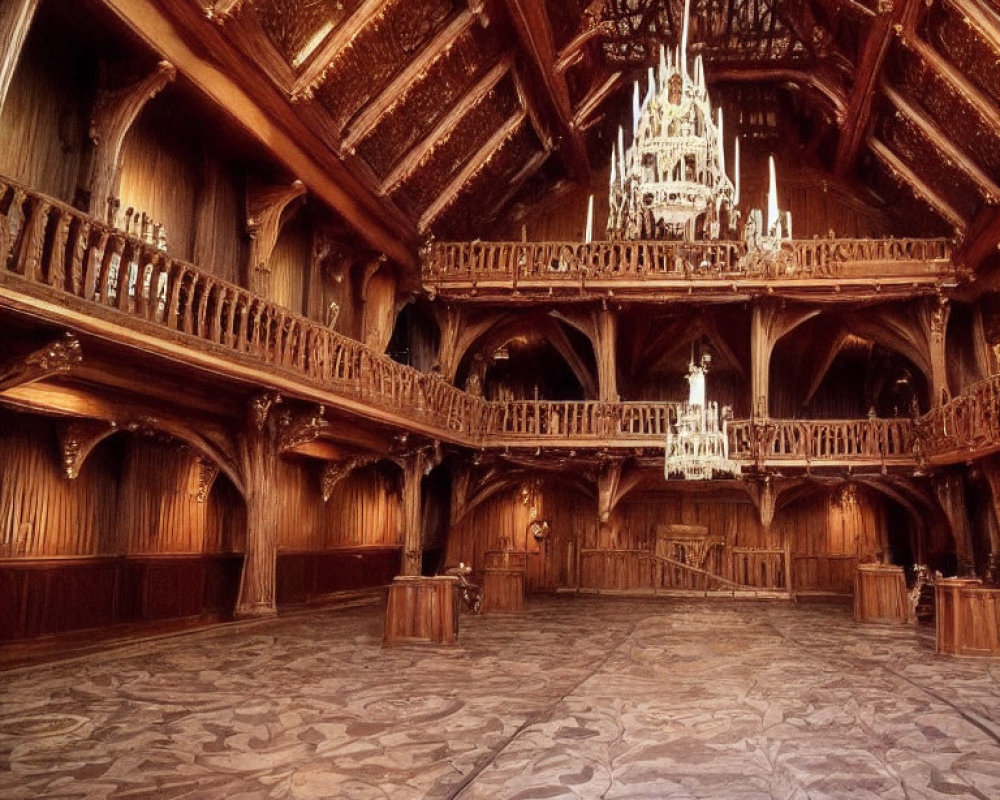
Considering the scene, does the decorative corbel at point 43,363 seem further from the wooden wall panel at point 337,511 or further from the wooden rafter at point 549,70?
the wooden rafter at point 549,70

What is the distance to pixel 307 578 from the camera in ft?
54.1

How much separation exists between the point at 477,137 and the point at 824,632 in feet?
36.3

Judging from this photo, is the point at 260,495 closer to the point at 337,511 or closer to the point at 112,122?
the point at 112,122

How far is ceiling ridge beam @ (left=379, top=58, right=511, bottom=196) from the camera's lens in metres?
15.0

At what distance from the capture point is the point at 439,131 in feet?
49.2

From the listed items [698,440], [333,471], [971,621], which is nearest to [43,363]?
[333,471]

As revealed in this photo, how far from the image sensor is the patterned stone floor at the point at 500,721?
16.0ft

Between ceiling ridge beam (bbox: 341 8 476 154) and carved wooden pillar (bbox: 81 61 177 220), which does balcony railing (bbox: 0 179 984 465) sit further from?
ceiling ridge beam (bbox: 341 8 476 154)

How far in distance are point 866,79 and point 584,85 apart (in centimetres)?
602

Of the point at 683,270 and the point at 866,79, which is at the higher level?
the point at 866,79

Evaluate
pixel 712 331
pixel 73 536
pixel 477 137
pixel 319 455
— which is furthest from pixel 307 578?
pixel 712 331

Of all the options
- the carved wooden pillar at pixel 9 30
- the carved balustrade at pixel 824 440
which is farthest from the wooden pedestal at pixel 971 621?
the carved wooden pillar at pixel 9 30

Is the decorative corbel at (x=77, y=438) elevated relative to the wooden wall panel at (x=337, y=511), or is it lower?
elevated

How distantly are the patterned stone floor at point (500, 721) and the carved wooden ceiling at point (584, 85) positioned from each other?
24.6 ft
